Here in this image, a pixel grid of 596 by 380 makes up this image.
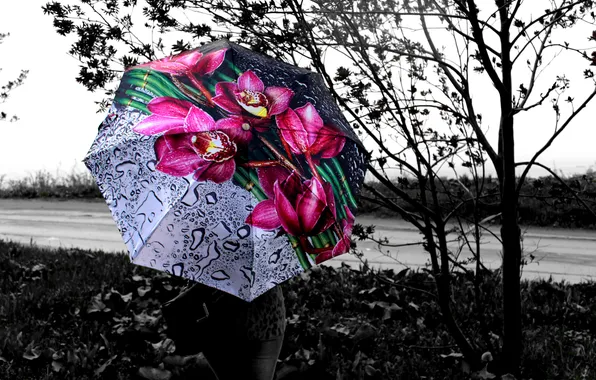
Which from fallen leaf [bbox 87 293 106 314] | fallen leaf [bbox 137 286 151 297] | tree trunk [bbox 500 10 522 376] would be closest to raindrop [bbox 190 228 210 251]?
tree trunk [bbox 500 10 522 376]

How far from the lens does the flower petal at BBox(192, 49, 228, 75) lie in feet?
7.41

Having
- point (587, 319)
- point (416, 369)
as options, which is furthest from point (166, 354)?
point (587, 319)

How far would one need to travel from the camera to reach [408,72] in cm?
380

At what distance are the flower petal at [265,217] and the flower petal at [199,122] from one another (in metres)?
0.31

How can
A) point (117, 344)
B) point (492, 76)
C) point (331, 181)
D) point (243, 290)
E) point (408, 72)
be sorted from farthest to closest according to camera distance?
1. point (117, 344)
2. point (408, 72)
3. point (492, 76)
4. point (331, 181)
5. point (243, 290)

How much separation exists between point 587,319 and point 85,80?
434cm

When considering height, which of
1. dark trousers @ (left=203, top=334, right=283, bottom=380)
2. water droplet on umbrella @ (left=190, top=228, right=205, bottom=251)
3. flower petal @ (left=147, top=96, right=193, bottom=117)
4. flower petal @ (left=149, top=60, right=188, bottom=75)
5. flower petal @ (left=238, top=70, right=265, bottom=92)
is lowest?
dark trousers @ (left=203, top=334, right=283, bottom=380)

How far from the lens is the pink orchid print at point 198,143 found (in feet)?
6.79

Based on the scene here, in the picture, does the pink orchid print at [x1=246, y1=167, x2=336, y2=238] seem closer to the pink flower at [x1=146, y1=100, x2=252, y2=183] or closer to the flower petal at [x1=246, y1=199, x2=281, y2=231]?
the flower petal at [x1=246, y1=199, x2=281, y2=231]

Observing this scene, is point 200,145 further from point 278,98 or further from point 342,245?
point 342,245

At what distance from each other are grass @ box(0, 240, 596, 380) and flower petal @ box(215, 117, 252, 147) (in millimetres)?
1929

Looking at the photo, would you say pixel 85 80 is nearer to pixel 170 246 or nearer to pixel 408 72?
pixel 408 72

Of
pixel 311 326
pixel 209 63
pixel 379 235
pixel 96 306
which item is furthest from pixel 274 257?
pixel 379 235

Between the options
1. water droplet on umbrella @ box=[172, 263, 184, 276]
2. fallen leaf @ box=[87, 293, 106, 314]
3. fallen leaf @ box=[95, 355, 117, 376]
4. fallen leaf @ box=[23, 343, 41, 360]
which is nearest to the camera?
water droplet on umbrella @ box=[172, 263, 184, 276]
